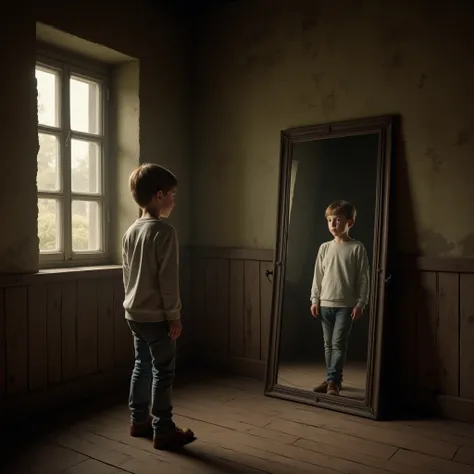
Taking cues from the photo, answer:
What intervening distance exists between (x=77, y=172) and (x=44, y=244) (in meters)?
0.51

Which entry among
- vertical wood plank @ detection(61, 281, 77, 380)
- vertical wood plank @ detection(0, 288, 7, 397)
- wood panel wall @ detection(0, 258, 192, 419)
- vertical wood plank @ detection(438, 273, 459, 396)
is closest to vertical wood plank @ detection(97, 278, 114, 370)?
wood panel wall @ detection(0, 258, 192, 419)

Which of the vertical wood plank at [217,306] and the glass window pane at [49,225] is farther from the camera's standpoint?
the vertical wood plank at [217,306]

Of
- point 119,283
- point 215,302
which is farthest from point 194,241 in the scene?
point 119,283

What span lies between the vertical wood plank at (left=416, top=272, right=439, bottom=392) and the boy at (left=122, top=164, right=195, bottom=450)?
133cm

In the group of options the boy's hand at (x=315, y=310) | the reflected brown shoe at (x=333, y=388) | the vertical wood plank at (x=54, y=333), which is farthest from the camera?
the boy's hand at (x=315, y=310)

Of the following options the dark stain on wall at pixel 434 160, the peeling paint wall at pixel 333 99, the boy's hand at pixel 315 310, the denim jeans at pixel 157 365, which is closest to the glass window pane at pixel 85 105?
the peeling paint wall at pixel 333 99

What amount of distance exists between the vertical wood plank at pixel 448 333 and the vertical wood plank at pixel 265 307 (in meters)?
1.08

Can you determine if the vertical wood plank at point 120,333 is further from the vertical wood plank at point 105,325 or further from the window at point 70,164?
the window at point 70,164

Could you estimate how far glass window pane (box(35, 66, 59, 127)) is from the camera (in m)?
2.89

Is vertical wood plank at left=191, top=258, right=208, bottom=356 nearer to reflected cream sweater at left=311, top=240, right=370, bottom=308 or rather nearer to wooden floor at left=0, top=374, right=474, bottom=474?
wooden floor at left=0, top=374, right=474, bottom=474

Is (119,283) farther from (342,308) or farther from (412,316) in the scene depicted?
(412,316)

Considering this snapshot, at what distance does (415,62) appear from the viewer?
9.07ft

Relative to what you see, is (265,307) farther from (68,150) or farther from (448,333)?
(68,150)

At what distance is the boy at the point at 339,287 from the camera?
2830 mm
